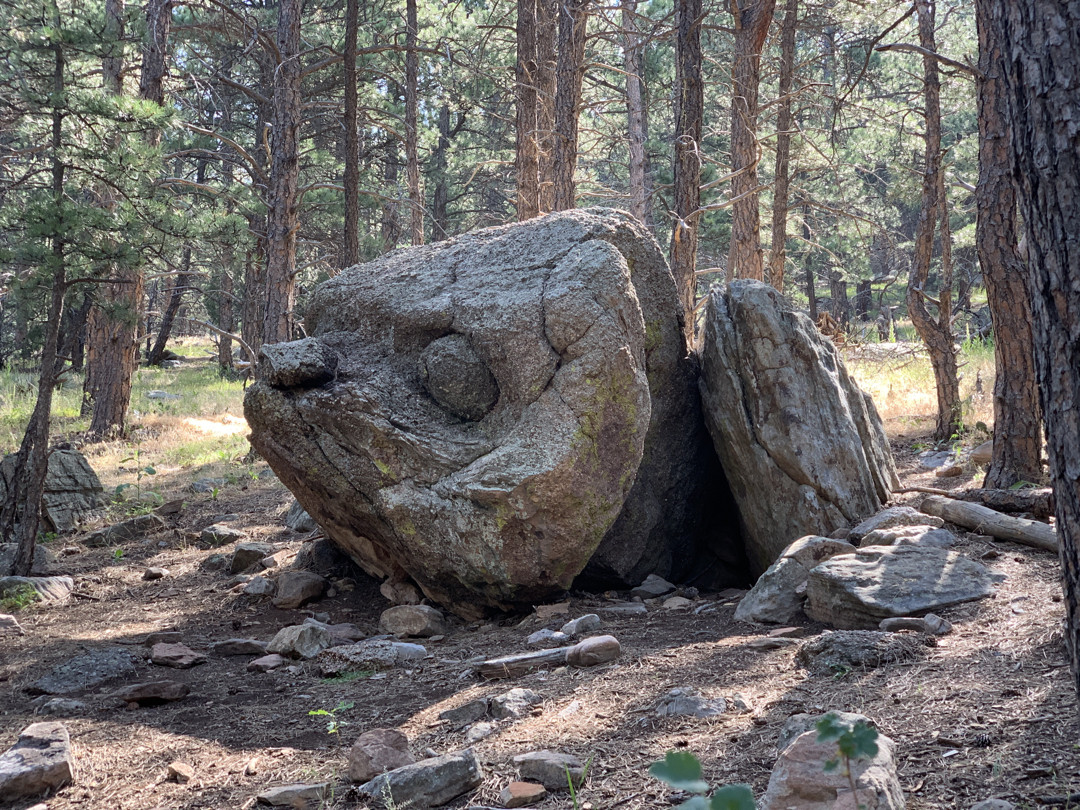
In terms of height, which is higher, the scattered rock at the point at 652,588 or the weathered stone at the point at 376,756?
the weathered stone at the point at 376,756

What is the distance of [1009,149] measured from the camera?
1991 millimetres

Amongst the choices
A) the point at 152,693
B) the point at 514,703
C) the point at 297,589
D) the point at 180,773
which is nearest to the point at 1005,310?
the point at 514,703

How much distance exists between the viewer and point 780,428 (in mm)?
5777

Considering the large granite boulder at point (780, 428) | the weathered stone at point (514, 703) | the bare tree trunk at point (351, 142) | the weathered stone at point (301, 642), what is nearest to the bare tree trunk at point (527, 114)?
the bare tree trunk at point (351, 142)

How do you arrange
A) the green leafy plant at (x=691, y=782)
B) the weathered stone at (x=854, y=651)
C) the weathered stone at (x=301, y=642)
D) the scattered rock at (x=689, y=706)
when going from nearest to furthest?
the green leafy plant at (x=691, y=782) < the scattered rock at (x=689, y=706) < the weathered stone at (x=854, y=651) < the weathered stone at (x=301, y=642)

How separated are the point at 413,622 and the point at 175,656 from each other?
4.79 feet

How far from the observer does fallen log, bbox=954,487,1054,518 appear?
5.54 m

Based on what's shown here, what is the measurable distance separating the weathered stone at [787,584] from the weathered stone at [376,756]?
2396 millimetres

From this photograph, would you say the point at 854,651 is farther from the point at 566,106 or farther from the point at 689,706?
the point at 566,106

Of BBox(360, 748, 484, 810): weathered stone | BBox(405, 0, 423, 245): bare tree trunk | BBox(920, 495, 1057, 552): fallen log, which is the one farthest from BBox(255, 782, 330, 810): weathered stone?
BBox(405, 0, 423, 245): bare tree trunk

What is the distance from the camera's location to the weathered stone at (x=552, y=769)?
109 inches

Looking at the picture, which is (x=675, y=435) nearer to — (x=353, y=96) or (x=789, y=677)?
(x=789, y=677)

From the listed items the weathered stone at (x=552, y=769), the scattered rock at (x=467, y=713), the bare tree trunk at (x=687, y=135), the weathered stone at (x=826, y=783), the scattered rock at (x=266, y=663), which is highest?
the bare tree trunk at (x=687, y=135)

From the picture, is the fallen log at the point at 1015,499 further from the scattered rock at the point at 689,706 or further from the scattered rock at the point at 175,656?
the scattered rock at the point at 175,656
